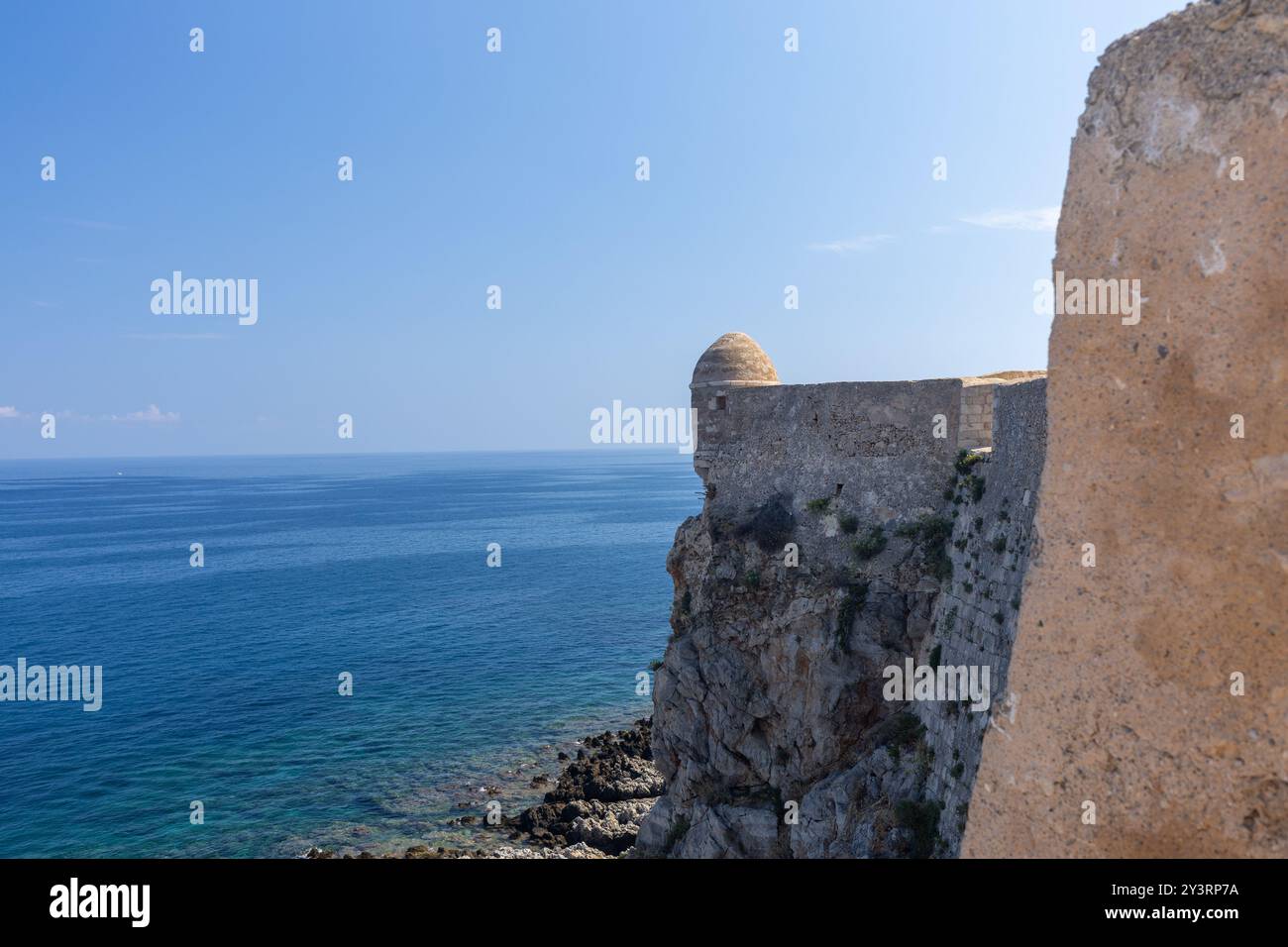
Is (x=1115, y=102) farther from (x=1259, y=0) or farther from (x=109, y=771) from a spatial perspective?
(x=109, y=771)

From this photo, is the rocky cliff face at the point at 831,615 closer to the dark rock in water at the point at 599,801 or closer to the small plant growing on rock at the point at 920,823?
the small plant growing on rock at the point at 920,823

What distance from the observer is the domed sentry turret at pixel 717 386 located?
66.9 feet

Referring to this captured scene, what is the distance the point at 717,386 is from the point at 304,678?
119ft

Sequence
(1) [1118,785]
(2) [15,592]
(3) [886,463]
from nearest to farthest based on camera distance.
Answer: (1) [1118,785], (3) [886,463], (2) [15,592]

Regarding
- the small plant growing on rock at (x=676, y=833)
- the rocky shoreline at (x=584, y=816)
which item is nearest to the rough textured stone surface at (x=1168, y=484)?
the small plant growing on rock at (x=676, y=833)

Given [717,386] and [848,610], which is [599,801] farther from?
[717,386]

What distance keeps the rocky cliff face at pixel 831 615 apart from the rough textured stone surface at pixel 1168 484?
25.7 ft

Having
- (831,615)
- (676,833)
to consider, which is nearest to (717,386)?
(831,615)

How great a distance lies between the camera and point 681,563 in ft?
72.2

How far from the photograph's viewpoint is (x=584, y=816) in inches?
1181

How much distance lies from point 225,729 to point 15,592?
40.8 m

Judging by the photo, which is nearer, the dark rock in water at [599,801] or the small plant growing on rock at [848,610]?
the small plant growing on rock at [848,610]

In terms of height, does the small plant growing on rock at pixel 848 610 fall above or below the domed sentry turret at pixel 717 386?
below
